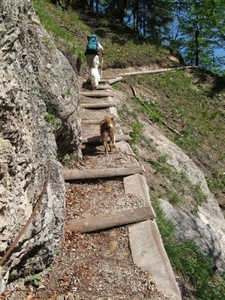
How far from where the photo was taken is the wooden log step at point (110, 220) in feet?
14.1

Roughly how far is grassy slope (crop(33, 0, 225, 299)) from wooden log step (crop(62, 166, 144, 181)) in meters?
1.16

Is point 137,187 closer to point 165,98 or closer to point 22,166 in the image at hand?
point 22,166

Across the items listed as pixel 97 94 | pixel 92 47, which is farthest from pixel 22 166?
pixel 92 47

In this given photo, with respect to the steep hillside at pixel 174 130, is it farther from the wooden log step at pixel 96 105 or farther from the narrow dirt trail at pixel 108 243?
the narrow dirt trail at pixel 108 243

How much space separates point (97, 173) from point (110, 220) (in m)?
1.31

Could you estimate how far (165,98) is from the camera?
13633 mm

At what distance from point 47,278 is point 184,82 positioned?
13.6m

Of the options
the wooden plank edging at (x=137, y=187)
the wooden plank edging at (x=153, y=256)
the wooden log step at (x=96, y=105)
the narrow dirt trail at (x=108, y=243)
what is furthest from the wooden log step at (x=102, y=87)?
the wooden plank edging at (x=153, y=256)

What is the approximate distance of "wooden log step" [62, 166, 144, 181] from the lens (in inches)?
214

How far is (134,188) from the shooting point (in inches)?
208

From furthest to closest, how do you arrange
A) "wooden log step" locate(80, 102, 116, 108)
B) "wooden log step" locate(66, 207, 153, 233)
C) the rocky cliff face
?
"wooden log step" locate(80, 102, 116, 108) < "wooden log step" locate(66, 207, 153, 233) < the rocky cliff face

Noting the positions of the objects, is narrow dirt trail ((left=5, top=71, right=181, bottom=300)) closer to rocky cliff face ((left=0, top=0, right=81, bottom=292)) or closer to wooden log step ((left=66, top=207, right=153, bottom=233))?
wooden log step ((left=66, top=207, right=153, bottom=233))

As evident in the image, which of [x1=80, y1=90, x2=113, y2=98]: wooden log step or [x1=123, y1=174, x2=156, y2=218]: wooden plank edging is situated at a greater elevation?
[x1=80, y1=90, x2=113, y2=98]: wooden log step

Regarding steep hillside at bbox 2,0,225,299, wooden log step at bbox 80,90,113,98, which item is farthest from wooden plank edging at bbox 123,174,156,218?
wooden log step at bbox 80,90,113,98
